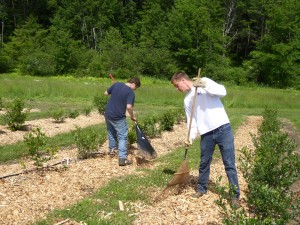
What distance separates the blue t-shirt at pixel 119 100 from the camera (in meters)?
7.20

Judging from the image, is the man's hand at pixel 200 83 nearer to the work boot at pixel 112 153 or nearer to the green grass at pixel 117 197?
the green grass at pixel 117 197

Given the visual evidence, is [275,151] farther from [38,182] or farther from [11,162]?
[11,162]

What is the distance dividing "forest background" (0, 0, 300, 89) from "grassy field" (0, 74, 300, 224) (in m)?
6.66

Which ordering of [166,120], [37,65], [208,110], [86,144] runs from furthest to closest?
[37,65] < [166,120] < [86,144] < [208,110]

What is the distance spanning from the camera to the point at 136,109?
1708cm

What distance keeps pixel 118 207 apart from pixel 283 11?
122ft

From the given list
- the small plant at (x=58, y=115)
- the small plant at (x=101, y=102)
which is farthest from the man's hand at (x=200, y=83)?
the small plant at (x=101, y=102)

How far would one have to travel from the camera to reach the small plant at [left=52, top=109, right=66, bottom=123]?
11977 mm

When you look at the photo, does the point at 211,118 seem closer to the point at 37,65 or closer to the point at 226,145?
the point at 226,145

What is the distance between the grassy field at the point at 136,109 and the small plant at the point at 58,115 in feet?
3.54

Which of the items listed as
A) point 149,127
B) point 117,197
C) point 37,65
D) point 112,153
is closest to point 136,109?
point 149,127

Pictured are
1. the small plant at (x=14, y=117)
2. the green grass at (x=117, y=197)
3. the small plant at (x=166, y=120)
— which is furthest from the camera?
the small plant at (x=166, y=120)

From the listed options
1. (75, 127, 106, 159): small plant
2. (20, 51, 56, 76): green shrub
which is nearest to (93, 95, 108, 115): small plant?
(75, 127, 106, 159): small plant

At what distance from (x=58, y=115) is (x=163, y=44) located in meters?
29.6
